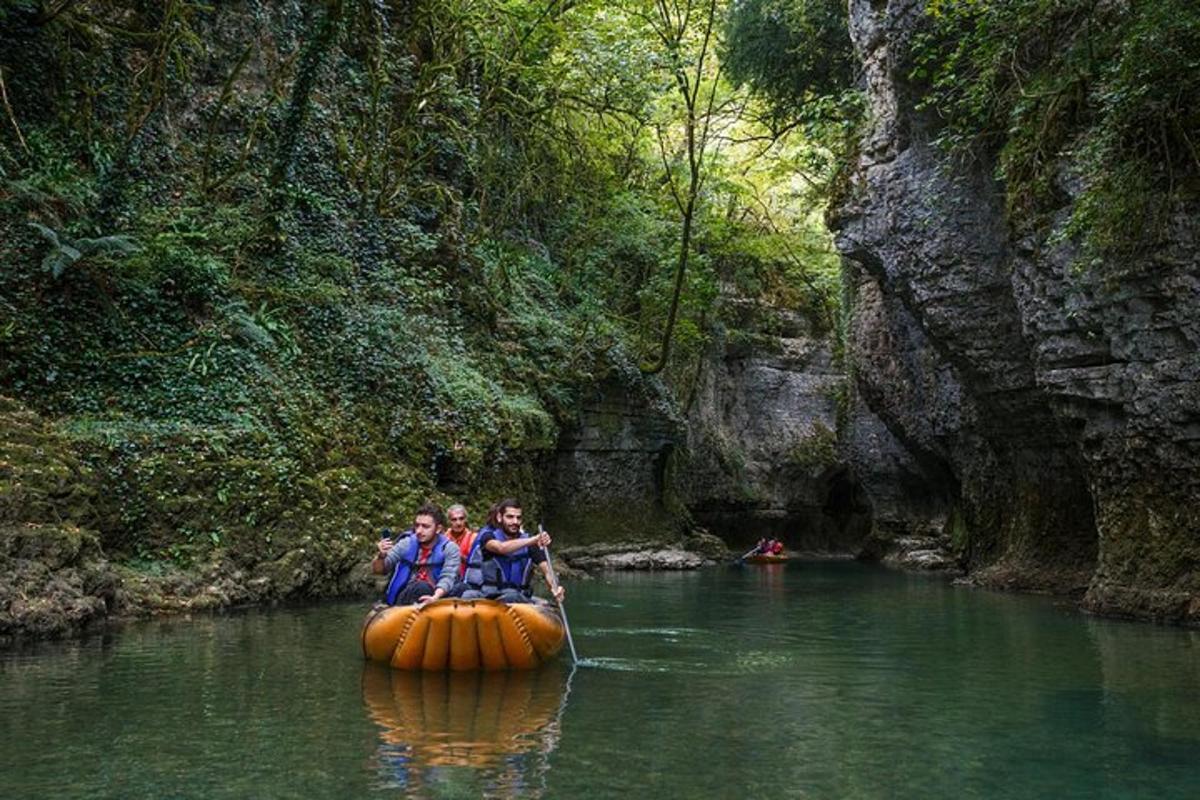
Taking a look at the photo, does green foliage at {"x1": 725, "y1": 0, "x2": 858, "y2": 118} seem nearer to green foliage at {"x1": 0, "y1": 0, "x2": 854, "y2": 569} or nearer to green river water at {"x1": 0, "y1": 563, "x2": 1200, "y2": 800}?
green foliage at {"x1": 0, "y1": 0, "x2": 854, "y2": 569}

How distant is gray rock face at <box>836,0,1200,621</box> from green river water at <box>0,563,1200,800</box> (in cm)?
187

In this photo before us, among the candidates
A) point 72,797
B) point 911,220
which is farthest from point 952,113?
point 72,797

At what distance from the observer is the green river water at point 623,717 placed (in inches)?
210

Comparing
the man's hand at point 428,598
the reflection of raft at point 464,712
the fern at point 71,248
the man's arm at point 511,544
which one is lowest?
the reflection of raft at point 464,712

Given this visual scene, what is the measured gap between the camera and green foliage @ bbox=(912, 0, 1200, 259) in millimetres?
11227

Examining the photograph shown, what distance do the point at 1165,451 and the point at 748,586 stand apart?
935 cm

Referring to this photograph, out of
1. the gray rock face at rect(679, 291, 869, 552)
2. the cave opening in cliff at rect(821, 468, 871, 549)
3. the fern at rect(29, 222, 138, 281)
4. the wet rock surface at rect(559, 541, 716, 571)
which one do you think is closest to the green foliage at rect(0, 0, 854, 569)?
the fern at rect(29, 222, 138, 281)

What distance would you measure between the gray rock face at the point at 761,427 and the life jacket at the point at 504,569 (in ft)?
78.2

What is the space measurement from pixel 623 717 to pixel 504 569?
2.96 meters

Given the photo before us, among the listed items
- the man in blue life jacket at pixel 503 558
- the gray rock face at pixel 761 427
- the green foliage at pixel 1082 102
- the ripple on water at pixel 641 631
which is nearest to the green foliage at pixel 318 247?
the ripple on water at pixel 641 631

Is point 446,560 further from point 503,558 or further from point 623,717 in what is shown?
point 623,717

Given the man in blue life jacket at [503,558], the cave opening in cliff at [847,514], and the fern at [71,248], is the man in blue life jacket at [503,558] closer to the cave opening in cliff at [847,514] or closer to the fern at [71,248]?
the fern at [71,248]

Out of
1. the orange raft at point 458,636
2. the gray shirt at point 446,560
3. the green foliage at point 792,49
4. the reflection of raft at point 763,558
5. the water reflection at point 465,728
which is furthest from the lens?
the reflection of raft at point 763,558

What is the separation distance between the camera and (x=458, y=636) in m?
8.55
